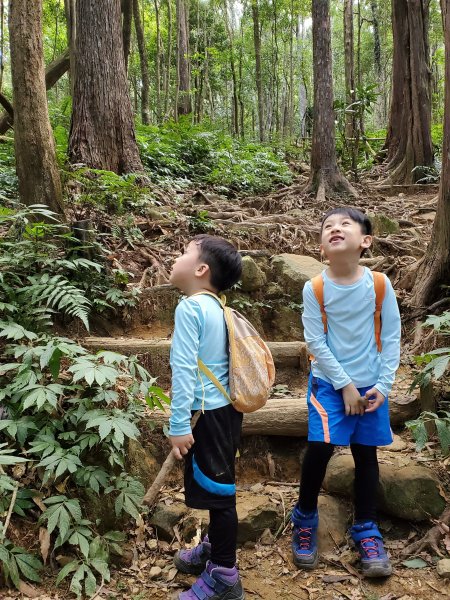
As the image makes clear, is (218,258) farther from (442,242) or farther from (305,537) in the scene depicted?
(442,242)

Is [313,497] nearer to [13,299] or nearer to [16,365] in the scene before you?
[16,365]

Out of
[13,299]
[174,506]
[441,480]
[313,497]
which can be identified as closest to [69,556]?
[174,506]

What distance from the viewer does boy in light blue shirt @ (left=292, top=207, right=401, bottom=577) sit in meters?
2.44

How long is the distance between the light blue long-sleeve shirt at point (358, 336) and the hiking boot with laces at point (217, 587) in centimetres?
104

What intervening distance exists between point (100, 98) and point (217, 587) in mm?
6654

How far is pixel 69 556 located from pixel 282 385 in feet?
7.32

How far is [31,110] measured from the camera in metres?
4.16

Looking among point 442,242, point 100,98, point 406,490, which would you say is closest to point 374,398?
point 406,490

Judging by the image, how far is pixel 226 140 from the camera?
38.1ft

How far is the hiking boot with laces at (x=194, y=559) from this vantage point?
2568 millimetres

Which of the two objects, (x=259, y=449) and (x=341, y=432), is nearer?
(x=341, y=432)

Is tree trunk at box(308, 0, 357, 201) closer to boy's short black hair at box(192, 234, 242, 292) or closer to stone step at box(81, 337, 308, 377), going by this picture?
stone step at box(81, 337, 308, 377)

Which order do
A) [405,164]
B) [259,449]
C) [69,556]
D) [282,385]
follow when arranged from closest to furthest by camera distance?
[69,556] → [259,449] → [282,385] → [405,164]

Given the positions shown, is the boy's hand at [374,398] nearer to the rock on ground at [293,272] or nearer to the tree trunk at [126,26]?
the rock on ground at [293,272]
